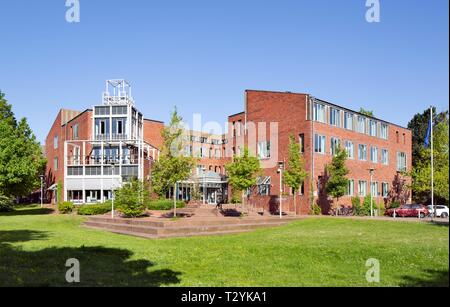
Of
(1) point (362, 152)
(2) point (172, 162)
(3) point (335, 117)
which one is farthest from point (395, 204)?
(2) point (172, 162)

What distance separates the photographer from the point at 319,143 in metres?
45.0

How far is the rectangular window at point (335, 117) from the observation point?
47625 millimetres

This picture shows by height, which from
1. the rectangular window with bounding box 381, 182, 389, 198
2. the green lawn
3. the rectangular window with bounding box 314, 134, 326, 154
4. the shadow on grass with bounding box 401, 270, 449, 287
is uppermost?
the rectangular window with bounding box 314, 134, 326, 154

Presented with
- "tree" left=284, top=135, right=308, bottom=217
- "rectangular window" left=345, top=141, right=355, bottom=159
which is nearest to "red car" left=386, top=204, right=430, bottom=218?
"rectangular window" left=345, top=141, right=355, bottom=159

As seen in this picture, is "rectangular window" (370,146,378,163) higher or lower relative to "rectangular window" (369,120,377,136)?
lower

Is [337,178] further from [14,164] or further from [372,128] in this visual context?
[14,164]

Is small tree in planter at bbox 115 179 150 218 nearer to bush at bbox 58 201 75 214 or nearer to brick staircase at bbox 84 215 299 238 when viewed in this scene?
brick staircase at bbox 84 215 299 238

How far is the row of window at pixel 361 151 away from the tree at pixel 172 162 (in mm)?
17811

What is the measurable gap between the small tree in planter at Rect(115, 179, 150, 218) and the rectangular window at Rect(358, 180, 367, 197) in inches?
1084

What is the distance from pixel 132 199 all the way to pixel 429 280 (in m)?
23.3

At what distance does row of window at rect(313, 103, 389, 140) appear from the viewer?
46.1 m
